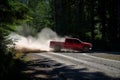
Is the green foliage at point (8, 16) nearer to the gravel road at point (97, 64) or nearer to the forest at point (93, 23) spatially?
the gravel road at point (97, 64)

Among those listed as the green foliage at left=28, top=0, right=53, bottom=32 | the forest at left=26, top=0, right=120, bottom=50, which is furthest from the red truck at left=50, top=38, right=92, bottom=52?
the green foliage at left=28, top=0, right=53, bottom=32

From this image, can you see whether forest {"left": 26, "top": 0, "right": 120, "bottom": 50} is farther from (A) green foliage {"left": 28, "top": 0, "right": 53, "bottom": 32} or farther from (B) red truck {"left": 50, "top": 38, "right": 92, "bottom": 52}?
(B) red truck {"left": 50, "top": 38, "right": 92, "bottom": 52}

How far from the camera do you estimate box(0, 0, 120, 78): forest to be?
24844 mm

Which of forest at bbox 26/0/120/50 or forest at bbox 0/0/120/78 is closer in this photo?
forest at bbox 0/0/120/78

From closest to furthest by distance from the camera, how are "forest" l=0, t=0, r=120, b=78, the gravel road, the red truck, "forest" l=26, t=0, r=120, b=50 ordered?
the gravel road
"forest" l=0, t=0, r=120, b=78
the red truck
"forest" l=26, t=0, r=120, b=50

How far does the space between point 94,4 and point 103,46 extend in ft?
61.8

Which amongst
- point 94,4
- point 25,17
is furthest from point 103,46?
point 25,17

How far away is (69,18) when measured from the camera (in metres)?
82.2

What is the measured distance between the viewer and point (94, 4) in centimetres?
6962

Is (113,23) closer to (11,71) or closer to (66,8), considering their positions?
(66,8)

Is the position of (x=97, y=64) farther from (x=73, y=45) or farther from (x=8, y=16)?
(x=73, y=45)

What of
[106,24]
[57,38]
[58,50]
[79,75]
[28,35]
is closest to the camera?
[79,75]

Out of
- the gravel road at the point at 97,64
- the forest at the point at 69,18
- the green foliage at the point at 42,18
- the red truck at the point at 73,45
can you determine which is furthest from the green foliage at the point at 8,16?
the green foliage at the point at 42,18

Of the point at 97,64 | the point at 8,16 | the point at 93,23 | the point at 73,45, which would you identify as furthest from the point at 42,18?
the point at 8,16
